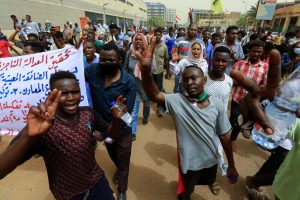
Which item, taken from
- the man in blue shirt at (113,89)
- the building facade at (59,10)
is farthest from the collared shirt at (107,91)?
the building facade at (59,10)

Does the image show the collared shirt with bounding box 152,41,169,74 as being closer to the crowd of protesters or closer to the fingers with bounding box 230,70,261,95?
the crowd of protesters

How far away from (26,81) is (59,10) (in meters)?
27.0

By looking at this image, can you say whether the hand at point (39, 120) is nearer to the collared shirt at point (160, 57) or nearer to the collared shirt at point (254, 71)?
the collared shirt at point (254, 71)

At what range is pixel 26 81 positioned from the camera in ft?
8.43

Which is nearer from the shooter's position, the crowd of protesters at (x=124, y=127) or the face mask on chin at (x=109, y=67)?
the crowd of protesters at (x=124, y=127)

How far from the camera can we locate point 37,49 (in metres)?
3.64

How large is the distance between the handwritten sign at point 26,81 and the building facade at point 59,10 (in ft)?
59.1

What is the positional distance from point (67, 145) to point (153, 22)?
87915 millimetres

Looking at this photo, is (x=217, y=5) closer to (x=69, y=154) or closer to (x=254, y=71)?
(x=254, y=71)

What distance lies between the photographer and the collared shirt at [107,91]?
2.40 m

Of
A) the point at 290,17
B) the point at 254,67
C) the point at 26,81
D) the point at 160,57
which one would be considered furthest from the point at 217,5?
the point at 290,17

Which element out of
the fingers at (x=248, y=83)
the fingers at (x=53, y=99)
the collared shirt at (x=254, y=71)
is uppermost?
the fingers at (x=248, y=83)

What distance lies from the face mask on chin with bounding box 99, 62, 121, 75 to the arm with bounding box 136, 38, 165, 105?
64 cm

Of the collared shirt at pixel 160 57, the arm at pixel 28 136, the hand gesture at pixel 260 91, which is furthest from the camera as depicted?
the collared shirt at pixel 160 57
